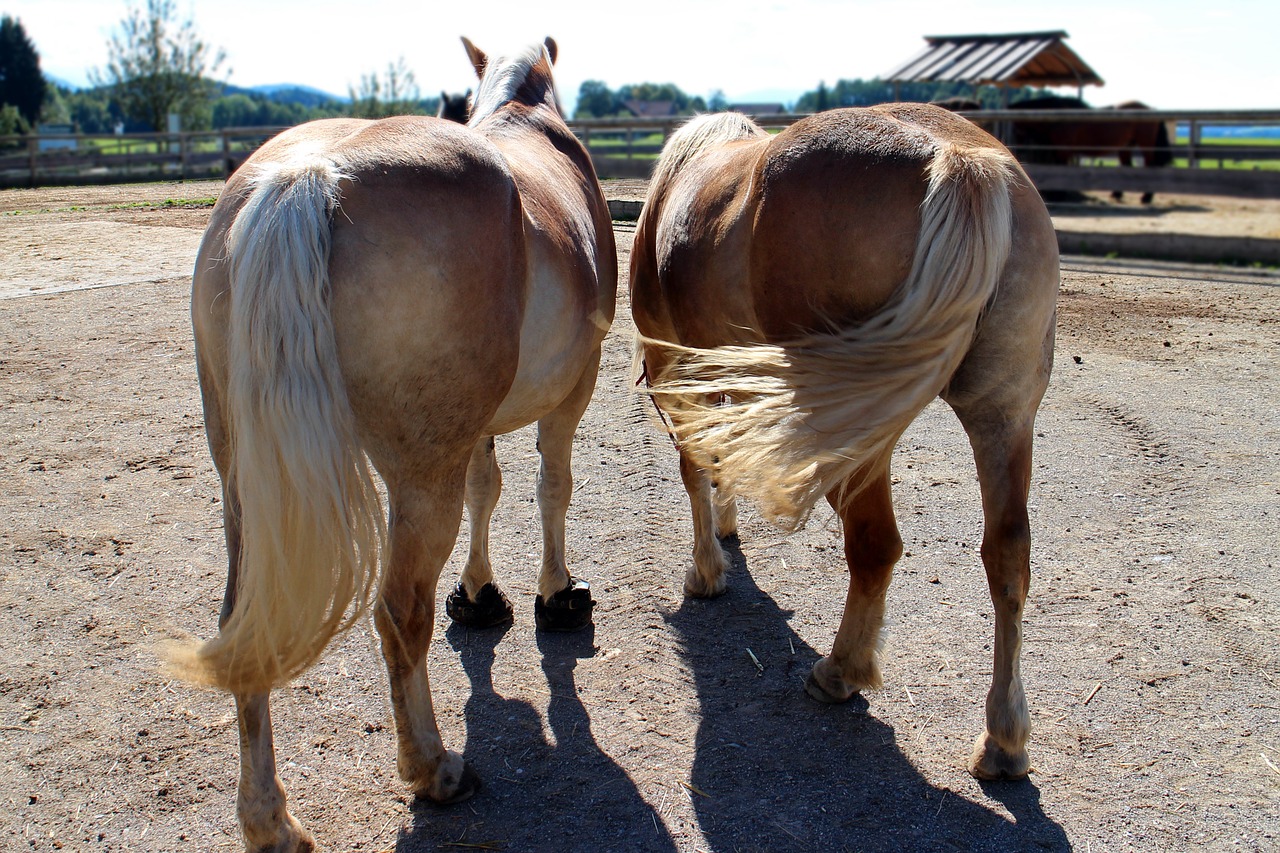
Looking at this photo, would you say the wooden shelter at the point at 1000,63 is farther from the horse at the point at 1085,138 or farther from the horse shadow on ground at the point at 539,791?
the horse shadow on ground at the point at 539,791

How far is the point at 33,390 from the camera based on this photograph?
5176mm

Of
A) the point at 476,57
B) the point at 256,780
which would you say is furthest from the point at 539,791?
the point at 476,57

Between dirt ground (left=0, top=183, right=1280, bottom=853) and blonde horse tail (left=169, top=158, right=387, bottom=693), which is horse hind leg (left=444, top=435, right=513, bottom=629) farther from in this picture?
blonde horse tail (left=169, top=158, right=387, bottom=693)

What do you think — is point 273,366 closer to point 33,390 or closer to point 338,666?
point 338,666

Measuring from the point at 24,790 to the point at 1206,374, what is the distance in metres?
6.29

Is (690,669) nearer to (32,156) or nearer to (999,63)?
(999,63)

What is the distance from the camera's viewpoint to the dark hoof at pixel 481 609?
3.19 metres

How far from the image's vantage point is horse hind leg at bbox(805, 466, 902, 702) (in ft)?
8.79

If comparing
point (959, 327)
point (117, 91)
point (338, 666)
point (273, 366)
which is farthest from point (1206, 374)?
point (117, 91)

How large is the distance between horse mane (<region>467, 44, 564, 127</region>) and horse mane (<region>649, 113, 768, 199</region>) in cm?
65

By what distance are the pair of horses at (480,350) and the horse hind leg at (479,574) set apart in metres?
0.68

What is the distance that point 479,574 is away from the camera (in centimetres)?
320

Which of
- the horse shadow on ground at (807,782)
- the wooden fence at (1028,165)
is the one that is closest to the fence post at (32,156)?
the wooden fence at (1028,165)

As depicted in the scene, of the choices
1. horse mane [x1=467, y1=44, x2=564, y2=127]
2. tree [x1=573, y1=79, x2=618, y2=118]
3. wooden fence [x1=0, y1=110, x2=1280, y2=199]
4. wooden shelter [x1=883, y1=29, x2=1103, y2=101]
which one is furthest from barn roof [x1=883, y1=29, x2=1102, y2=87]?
tree [x1=573, y1=79, x2=618, y2=118]
